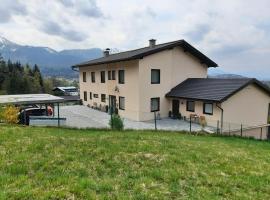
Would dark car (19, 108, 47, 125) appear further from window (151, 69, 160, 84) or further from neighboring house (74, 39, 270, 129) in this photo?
window (151, 69, 160, 84)

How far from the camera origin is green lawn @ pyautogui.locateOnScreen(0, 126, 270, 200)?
15.2 feet

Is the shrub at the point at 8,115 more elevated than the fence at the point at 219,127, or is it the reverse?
the shrub at the point at 8,115

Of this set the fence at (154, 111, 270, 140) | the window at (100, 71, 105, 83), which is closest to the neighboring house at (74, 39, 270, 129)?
the fence at (154, 111, 270, 140)

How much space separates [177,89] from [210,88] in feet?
11.7

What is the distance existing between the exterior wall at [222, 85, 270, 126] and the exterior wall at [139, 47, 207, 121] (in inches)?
240

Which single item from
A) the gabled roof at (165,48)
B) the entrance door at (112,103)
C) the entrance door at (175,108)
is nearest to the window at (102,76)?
the entrance door at (112,103)

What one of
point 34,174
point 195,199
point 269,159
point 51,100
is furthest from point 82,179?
point 51,100

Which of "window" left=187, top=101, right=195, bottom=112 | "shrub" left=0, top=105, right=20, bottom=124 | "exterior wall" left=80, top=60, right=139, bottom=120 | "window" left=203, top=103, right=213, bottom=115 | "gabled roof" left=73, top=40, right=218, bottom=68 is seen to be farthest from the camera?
"exterior wall" left=80, top=60, right=139, bottom=120

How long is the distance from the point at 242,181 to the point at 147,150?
277 cm

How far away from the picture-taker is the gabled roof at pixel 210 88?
65.9 ft

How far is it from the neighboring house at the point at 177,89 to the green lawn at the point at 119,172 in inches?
513

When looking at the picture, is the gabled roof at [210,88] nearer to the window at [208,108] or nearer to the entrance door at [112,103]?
the window at [208,108]

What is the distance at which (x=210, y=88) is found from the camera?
22.0 metres

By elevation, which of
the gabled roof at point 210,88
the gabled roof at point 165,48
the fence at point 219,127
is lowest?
the fence at point 219,127
